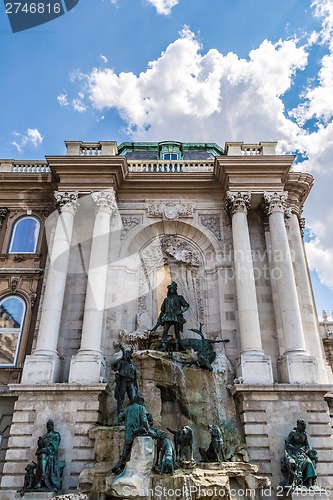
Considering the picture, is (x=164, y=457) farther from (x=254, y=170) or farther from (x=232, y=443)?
(x=254, y=170)

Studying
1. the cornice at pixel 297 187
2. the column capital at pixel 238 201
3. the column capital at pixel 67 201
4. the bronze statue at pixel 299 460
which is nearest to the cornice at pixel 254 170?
the column capital at pixel 238 201

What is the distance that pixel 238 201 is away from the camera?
16.1 m

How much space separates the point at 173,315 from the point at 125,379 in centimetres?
372

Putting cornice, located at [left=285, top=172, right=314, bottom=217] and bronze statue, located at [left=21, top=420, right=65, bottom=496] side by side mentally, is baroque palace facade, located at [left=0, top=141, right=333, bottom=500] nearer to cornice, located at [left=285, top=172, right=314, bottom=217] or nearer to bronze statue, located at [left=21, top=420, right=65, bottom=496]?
cornice, located at [left=285, top=172, right=314, bottom=217]

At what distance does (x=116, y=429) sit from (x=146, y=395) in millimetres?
1632

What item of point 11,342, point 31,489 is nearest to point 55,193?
point 11,342

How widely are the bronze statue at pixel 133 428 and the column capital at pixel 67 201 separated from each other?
8783 mm

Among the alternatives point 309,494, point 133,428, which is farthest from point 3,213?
point 309,494

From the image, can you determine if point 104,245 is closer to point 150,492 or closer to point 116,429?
point 116,429

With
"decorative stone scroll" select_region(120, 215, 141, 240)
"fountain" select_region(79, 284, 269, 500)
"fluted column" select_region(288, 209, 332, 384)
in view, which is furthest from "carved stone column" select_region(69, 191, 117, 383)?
"fluted column" select_region(288, 209, 332, 384)

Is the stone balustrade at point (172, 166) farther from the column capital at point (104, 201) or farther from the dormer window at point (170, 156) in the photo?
the column capital at point (104, 201)

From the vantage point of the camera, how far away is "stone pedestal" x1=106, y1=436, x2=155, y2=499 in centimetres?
828

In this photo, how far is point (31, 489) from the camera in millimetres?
10594

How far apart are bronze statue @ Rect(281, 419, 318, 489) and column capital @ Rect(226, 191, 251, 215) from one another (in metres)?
7.96
